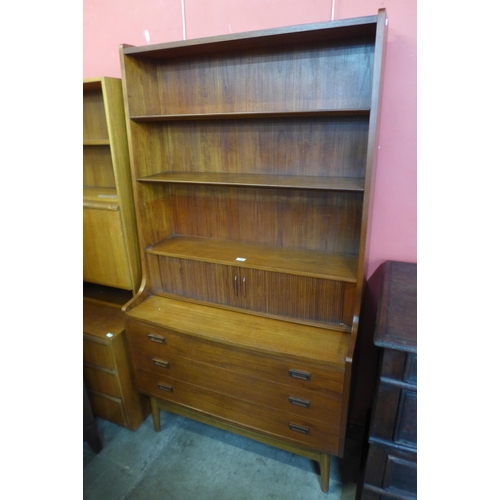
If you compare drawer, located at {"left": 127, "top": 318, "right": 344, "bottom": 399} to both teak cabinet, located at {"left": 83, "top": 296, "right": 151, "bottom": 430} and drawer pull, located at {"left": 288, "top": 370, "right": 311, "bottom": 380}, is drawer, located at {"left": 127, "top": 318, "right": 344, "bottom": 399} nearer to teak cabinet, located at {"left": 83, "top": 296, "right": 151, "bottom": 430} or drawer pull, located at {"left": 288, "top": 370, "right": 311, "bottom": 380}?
drawer pull, located at {"left": 288, "top": 370, "right": 311, "bottom": 380}

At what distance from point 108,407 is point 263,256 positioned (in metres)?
1.32

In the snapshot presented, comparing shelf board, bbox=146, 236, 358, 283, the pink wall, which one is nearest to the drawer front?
shelf board, bbox=146, 236, 358, 283

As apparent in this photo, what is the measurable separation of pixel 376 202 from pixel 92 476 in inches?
80.1

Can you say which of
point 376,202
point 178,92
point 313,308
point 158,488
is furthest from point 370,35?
point 158,488

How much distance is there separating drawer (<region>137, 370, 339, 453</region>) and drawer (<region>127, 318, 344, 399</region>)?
0.14 metres

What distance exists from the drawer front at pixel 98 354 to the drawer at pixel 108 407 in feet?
0.76

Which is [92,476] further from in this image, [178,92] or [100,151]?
[178,92]

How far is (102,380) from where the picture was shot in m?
1.96

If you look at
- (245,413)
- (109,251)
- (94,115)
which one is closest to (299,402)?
(245,413)

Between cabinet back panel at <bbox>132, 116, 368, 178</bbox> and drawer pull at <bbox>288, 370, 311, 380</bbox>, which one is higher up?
cabinet back panel at <bbox>132, 116, 368, 178</bbox>

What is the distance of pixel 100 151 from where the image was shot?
206cm

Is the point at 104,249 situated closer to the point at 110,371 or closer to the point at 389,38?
the point at 110,371

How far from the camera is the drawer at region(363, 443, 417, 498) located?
1291 millimetres

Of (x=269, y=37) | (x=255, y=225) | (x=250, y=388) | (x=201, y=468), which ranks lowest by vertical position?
(x=201, y=468)
